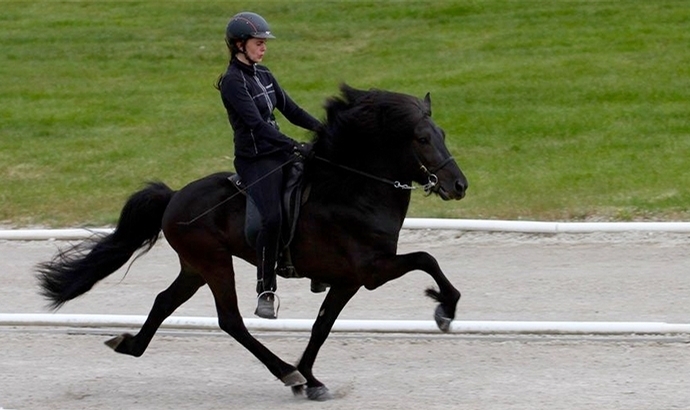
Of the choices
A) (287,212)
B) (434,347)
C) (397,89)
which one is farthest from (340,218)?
(397,89)

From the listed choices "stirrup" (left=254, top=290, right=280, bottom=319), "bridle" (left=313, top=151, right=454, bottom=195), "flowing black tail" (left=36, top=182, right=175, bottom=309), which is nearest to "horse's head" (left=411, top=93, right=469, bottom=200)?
"bridle" (left=313, top=151, right=454, bottom=195)

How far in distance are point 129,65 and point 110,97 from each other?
1.99 m

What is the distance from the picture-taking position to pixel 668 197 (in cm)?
1209

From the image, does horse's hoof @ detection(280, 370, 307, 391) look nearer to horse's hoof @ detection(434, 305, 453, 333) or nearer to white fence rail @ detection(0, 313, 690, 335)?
horse's hoof @ detection(434, 305, 453, 333)

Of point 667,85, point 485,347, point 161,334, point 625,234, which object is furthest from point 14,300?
point 667,85

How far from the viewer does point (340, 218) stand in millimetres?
7215

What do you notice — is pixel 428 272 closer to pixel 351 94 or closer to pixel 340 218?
pixel 340 218

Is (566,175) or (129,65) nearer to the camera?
(566,175)

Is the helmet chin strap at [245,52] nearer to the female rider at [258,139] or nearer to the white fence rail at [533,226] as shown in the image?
the female rider at [258,139]

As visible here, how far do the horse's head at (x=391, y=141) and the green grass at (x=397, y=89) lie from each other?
4.76 meters

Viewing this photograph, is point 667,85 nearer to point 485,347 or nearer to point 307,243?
point 485,347

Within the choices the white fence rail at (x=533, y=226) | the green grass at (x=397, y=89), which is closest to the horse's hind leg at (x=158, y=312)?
the white fence rail at (x=533, y=226)

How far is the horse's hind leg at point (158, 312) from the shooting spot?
788 cm

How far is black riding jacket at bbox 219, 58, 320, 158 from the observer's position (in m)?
7.26
